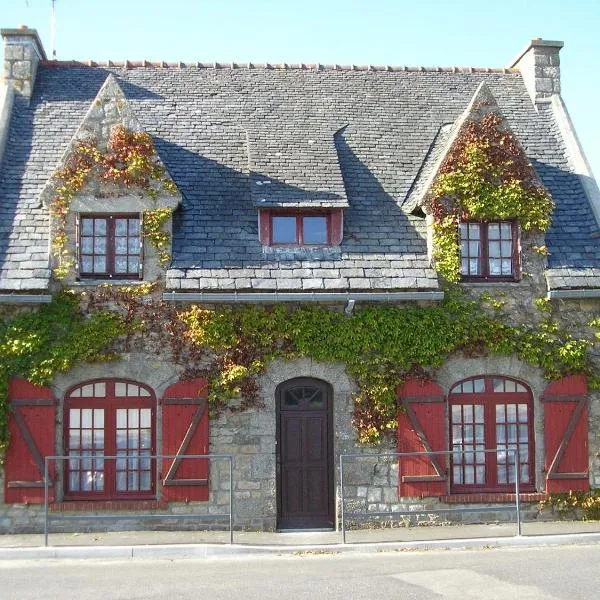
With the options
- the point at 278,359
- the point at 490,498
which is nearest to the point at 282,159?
the point at 278,359

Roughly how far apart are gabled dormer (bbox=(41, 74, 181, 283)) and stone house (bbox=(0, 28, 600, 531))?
0.11 feet

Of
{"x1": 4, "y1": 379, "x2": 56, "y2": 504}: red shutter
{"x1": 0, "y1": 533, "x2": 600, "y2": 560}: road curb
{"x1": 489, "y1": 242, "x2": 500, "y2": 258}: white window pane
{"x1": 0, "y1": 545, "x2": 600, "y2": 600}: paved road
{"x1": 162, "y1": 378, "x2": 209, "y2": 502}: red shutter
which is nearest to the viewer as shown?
{"x1": 0, "y1": 545, "x2": 600, "y2": 600}: paved road

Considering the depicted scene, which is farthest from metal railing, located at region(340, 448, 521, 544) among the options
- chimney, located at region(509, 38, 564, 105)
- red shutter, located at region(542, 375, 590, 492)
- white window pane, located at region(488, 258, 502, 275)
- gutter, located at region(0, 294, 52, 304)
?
chimney, located at region(509, 38, 564, 105)

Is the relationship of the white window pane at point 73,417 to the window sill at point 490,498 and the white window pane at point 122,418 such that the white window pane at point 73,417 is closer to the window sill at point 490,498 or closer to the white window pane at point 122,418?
the white window pane at point 122,418

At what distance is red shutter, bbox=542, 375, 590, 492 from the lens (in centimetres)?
1502

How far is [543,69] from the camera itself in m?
19.2

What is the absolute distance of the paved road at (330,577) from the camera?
10023mm

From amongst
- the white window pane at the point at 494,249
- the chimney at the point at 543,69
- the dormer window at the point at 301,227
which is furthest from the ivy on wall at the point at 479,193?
the chimney at the point at 543,69

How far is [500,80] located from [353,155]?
457 cm

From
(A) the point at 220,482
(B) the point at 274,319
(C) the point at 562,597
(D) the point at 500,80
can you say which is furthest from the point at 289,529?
(D) the point at 500,80

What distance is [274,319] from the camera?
14828 mm

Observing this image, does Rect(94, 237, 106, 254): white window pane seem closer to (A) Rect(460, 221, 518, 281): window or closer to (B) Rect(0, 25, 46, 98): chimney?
(B) Rect(0, 25, 46, 98): chimney

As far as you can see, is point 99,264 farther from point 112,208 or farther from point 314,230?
point 314,230

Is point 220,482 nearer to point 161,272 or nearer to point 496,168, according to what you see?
point 161,272
